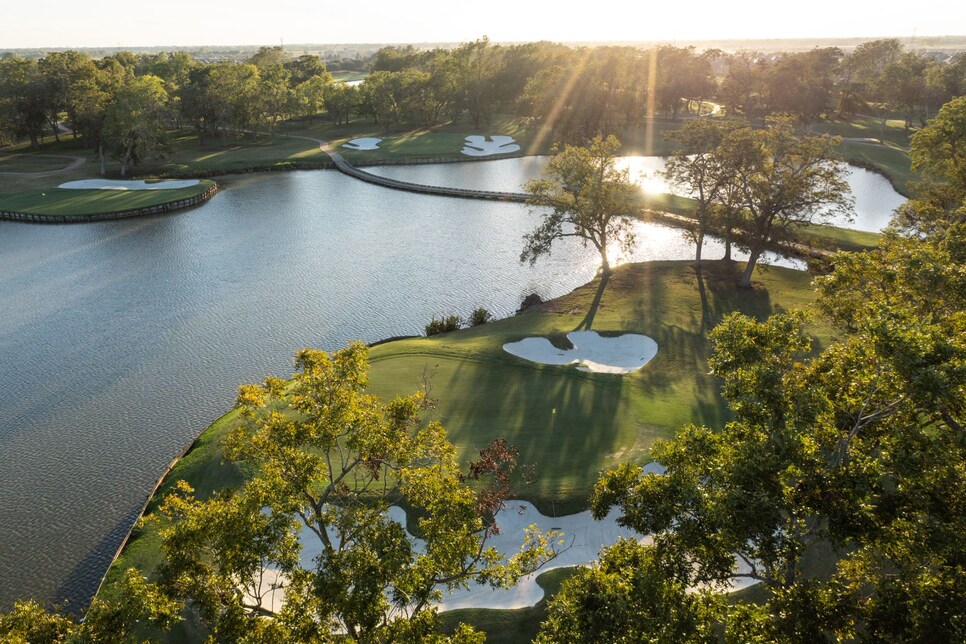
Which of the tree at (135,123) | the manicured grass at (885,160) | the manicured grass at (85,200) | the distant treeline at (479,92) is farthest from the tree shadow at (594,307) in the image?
the tree at (135,123)

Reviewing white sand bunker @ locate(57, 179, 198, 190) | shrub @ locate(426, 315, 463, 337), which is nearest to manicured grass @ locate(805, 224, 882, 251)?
shrub @ locate(426, 315, 463, 337)

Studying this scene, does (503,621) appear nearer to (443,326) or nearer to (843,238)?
(443,326)

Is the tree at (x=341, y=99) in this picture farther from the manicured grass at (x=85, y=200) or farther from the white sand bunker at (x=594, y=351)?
the white sand bunker at (x=594, y=351)

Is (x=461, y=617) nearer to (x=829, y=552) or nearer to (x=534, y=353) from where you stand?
(x=829, y=552)

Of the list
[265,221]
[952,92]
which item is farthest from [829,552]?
[952,92]

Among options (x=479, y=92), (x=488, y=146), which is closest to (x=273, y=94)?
(x=479, y=92)
